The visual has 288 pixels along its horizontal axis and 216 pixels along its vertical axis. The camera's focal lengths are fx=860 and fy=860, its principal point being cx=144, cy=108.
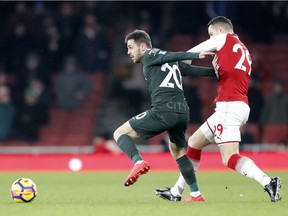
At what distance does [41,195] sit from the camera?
389 inches

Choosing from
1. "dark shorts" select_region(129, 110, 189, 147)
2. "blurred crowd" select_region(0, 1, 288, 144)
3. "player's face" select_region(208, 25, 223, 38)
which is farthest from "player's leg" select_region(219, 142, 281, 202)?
"blurred crowd" select_region(0, 1, 288, 144)

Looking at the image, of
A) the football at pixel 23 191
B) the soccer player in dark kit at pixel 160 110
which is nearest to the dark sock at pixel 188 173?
the soccer player in dark kit at pixel 160 110

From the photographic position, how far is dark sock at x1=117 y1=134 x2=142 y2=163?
8380 mm

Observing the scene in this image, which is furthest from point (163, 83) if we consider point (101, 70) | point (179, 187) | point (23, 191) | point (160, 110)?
point (101, 70)

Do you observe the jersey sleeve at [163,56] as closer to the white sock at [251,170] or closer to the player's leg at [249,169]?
the player's leg at [249,169]

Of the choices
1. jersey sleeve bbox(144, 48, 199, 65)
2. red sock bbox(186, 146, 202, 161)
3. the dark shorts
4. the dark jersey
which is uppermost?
jersey sleeve bbox(144, 48, 199, 65)

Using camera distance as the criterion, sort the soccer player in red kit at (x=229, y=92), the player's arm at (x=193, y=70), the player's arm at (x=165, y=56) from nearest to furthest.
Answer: the player's arm at (x=165, y=56)
the soccer player in red kit at (x=229, y=92)
the player's arm at (x=193, y=70)

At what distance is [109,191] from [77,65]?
968 cm

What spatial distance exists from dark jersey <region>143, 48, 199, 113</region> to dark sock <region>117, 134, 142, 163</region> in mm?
407

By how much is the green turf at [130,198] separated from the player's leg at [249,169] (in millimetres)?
143

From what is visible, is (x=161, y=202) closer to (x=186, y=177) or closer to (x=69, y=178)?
(x=186, y=177)

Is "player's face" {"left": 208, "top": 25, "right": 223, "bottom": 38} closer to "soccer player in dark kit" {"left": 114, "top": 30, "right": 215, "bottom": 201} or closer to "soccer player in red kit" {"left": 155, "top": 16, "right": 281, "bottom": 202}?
"soccer player in red kit" {"left": 155, "top": 16, "right": 281, "bottom": 202}

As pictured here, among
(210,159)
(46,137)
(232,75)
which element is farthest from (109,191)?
(46,137)

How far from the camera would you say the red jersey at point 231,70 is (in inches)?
337
